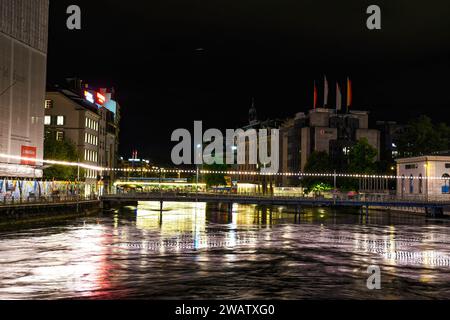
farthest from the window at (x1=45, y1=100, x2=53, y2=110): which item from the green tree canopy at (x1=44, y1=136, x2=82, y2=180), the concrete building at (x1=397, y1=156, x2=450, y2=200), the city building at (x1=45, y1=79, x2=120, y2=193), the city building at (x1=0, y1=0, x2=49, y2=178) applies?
the concrete building at (x1=397, y1=156, x2=450, y2=200)

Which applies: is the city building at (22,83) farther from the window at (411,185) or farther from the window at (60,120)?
the window at (411,185)

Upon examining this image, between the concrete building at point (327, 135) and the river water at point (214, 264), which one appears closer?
the river water at point (214, 264)

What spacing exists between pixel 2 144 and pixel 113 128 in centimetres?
8254

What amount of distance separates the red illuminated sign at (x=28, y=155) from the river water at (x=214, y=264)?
17.5 metres

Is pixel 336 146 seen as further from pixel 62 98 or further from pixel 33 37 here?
pixel 33 37

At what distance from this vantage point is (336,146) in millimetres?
169125

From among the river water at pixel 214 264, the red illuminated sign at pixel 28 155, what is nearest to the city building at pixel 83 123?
the red illuminated sign at pixel 28 155

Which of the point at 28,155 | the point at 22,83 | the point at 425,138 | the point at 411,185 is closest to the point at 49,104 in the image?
the point at 22,83

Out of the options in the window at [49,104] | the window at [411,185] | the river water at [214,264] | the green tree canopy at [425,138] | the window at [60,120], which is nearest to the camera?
the river water at [214,264]

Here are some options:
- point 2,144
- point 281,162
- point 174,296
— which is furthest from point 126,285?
point 281,162

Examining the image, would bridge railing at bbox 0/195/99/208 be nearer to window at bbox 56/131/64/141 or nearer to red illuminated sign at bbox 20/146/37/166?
red illuminated sign at bbox 20/146/37/166

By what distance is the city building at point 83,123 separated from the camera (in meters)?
110

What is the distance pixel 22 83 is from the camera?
74.4 meters

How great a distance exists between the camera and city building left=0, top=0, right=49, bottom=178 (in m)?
69.4
